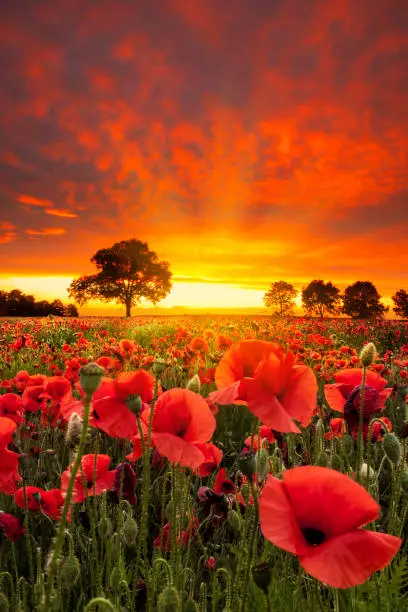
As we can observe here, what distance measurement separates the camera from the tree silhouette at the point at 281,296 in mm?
74000

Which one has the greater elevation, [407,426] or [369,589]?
[407,426]

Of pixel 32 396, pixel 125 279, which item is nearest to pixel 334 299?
pixel 125 279

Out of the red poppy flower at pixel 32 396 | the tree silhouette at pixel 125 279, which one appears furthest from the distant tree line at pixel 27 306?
the red poppy flower at pixel 32 396

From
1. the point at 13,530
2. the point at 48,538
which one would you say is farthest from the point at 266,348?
the point at 48,538

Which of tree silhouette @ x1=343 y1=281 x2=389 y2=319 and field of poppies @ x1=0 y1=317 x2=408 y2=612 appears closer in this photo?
field of poppies @ x1=0 y1=317 x2=408 y2=612

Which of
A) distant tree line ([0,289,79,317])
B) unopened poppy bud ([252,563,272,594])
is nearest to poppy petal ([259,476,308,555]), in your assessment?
unopened poppy bud ([252,563,272,594])

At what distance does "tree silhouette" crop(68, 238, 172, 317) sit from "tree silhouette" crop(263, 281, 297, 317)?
2163 centimetres

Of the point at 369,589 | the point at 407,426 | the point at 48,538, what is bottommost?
the point at 48,538

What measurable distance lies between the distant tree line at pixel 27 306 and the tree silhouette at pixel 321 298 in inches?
1382

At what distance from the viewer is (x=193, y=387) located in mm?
1550

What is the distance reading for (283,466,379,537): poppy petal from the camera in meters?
0.96

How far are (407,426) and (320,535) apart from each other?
75 cm

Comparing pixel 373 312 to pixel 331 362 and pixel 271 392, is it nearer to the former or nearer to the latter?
pixel 331 362

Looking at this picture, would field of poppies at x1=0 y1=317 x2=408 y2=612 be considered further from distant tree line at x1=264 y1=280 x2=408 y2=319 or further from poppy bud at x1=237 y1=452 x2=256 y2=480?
distant tree line at x1=264 y1=280 x2=408 y2=319
